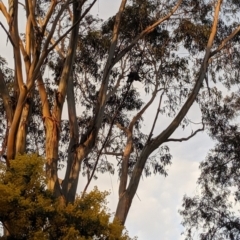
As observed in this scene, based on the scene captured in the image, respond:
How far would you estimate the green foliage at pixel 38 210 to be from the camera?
514 cm

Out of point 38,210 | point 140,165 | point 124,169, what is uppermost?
point 124,169

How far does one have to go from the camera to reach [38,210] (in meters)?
5.19

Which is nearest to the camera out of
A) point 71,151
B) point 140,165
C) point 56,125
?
point 56,125

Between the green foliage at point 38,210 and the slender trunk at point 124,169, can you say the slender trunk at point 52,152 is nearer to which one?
the green foliage at point 38,210

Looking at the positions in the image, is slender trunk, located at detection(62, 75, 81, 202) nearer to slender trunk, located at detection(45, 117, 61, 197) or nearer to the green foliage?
slender trunk, located at detection(45, 117, 61, 197)

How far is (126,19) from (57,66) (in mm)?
1537

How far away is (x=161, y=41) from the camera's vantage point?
1032cm

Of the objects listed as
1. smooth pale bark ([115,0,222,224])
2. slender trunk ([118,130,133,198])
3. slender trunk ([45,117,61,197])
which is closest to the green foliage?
slender trunk ([45,117,61,197])

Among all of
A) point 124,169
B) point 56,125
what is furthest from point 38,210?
point 124,169

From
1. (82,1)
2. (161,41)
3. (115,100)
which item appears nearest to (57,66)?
(115,100)

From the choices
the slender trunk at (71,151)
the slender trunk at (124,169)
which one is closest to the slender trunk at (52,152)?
the slender trunk at (71,151)

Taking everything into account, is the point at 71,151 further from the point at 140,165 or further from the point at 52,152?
the point at 140,165

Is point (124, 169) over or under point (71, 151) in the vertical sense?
over

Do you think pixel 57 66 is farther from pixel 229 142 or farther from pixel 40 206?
pixel 40 206
